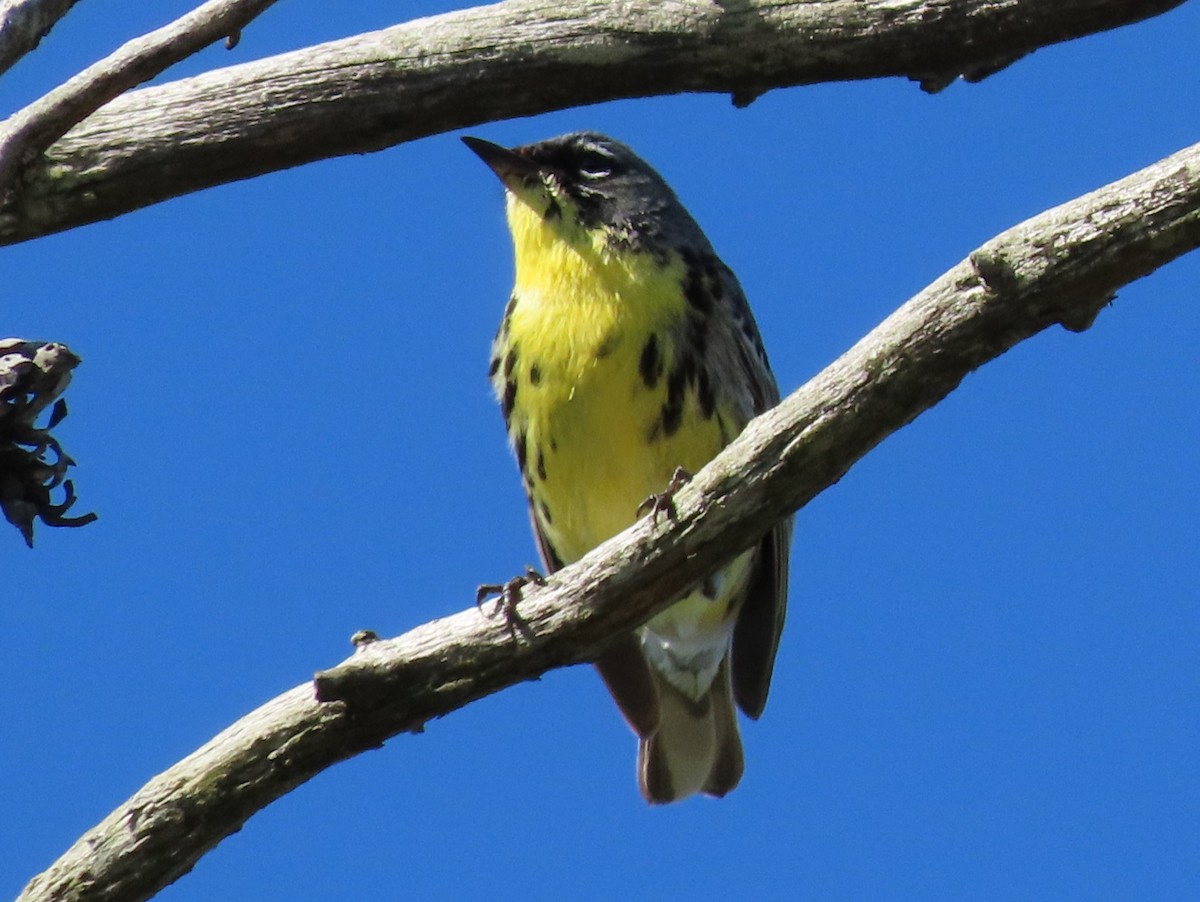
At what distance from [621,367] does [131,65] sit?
2.22m

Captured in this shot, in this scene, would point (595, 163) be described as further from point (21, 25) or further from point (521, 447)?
point (21, 25)

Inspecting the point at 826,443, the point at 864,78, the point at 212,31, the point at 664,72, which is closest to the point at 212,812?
the point at 826,443

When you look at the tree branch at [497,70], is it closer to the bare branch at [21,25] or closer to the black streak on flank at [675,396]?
the bare branch at [21,25]

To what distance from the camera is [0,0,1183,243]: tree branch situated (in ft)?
14.1

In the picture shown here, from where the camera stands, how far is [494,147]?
618 centimetres

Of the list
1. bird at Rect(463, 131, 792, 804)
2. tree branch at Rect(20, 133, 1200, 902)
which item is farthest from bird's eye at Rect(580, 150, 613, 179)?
tree branch at Rect(20, 133, 1200, 902)

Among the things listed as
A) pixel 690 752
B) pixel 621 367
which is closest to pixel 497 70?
pixel 621 367

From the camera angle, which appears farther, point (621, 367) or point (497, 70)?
point (621, 367)

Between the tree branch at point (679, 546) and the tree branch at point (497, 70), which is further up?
the tree branch at point (497, 70)

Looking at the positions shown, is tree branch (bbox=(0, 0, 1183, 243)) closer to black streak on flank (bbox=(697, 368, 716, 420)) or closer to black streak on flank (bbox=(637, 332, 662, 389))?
black streak on flank (bbox=(637, 332, 662, 389))

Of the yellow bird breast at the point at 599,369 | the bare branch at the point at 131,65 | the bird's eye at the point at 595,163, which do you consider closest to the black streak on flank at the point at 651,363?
the yellow bird breast at the point at 599,369

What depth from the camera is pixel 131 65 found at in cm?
408

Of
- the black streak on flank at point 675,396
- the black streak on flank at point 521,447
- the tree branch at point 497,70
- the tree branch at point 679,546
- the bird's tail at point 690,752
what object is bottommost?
the tree branch at point 679,546

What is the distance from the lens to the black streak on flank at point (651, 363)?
5812 mm
